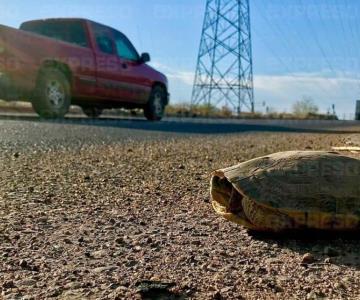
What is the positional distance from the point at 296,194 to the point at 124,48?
847 cm

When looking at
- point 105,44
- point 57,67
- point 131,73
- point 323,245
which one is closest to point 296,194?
point 323,245

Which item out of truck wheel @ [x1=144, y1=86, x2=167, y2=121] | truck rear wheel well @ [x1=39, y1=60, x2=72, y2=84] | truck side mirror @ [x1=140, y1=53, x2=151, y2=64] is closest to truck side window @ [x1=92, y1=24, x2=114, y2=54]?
truck side mirror @ [x1=140, y1=53, x2=151, y2=64]

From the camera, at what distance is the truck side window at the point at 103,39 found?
30.8ft

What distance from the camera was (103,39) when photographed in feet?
31.2

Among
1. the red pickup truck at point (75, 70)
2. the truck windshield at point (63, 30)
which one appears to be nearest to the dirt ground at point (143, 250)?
the red pickup truck at point (75, 70)

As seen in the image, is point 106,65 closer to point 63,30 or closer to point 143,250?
point 63,30

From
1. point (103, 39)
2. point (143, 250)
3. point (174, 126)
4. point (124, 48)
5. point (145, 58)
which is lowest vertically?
point (143, 250)

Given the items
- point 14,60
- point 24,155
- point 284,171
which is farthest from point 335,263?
point 14,60

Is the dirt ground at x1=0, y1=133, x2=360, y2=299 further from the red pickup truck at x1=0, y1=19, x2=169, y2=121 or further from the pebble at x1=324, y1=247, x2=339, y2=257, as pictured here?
the red pickup truck at x1=0, y1=19, x2=169, y2=121

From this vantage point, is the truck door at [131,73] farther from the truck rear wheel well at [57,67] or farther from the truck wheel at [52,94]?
the truck wheel at [52,94]

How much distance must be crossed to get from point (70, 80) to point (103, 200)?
616 cm

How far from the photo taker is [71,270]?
1562mm

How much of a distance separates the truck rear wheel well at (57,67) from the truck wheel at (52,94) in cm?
5

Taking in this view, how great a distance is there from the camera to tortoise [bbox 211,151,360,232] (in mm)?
1915
